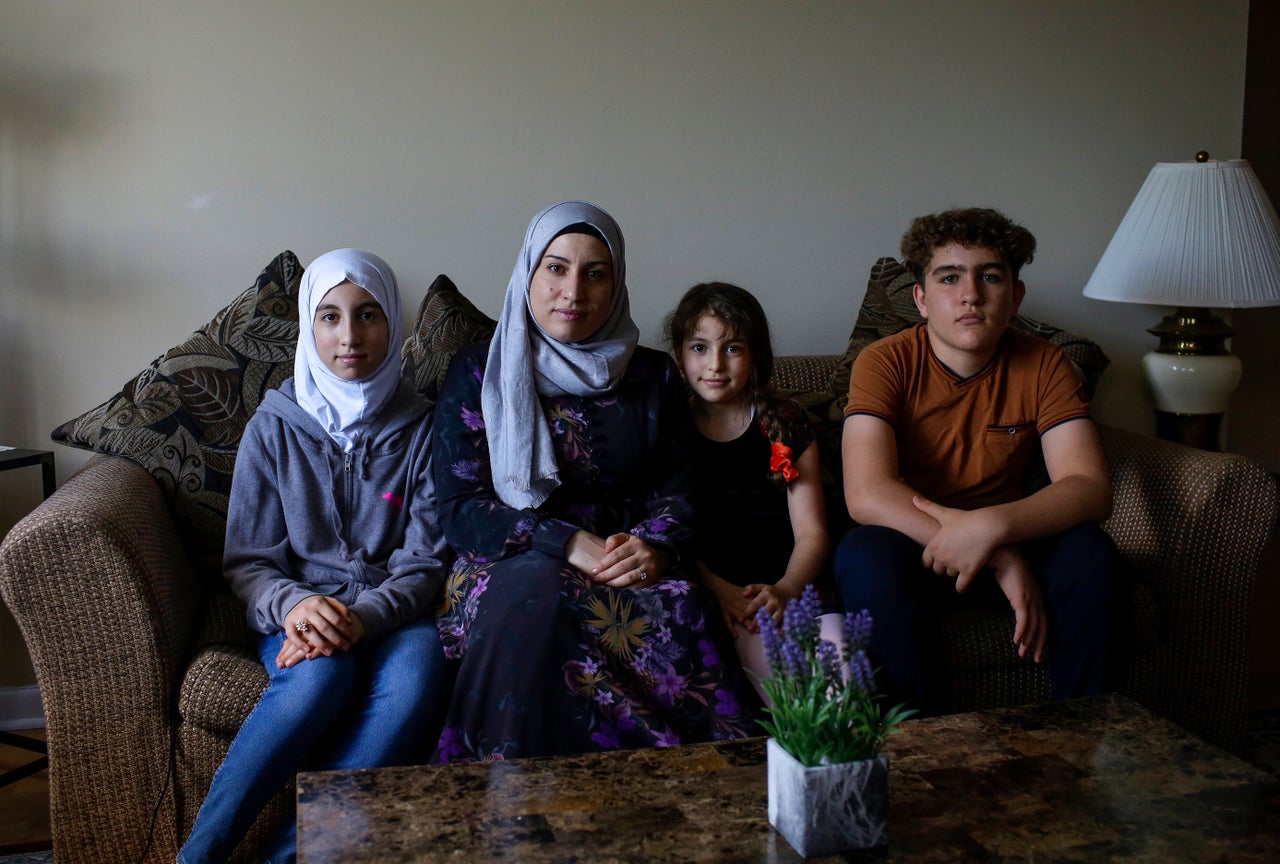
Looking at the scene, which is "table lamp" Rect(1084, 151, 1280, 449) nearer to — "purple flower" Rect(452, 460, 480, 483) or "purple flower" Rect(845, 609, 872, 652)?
"purple flower" Rect(452, 460, 480, 483)

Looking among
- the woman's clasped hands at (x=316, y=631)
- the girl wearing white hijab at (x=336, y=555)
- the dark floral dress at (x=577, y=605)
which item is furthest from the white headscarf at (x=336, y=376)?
the woman's clasped hands at (x=316, y=631)

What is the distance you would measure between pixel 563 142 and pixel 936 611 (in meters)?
1.40

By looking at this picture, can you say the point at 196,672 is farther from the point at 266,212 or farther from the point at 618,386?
the point at 266,212

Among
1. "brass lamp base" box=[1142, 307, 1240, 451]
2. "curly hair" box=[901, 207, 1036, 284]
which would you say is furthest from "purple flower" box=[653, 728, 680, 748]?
"brass lamp base" box=[1142, 307, 1240, 451]

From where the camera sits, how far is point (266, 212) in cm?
251

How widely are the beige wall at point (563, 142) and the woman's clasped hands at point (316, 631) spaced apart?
103 cm

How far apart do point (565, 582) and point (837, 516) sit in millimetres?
742

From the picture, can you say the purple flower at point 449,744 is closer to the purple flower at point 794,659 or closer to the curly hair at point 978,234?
the purple flower at point 794,659

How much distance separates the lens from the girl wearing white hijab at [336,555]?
67.2 inches

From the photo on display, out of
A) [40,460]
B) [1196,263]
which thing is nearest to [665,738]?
[40,460]

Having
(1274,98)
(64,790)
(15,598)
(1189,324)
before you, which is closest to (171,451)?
(15,598)

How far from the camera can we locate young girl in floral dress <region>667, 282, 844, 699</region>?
211cm

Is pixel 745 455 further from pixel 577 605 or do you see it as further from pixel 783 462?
pixel 577 605

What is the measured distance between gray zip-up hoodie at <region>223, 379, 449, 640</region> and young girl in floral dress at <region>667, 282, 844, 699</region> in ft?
1.71
